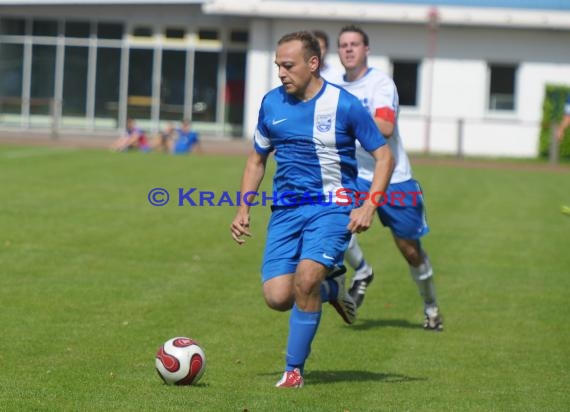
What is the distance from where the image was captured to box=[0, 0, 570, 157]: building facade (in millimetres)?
36562

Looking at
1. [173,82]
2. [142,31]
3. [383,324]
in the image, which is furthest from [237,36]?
[383,324]

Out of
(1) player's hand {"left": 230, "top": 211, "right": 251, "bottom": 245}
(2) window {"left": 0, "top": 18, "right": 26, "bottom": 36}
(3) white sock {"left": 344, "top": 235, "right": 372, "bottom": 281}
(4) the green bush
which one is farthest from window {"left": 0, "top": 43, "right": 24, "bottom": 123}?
(1) player's hand {"left": 230, "top": 211, "right": 251, "bottom": 245}

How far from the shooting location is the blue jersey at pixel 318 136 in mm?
7273

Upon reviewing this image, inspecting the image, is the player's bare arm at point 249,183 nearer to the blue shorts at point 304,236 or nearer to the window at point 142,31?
the blue shorts at point 304,236

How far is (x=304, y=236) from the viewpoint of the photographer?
7.24m

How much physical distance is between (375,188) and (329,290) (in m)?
0.88

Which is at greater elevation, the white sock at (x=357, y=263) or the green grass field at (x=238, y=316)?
the white sock at (x=357, y=263)

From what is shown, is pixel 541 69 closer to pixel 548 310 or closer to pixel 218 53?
pixel 218 53

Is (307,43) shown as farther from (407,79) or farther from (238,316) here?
(407,79)

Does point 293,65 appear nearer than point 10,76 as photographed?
Yes

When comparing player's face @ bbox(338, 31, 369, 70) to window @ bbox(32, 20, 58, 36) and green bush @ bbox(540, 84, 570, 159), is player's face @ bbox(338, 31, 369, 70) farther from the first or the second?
window @ bbox(32, 20, 58, 36)

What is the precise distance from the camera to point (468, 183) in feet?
82.2

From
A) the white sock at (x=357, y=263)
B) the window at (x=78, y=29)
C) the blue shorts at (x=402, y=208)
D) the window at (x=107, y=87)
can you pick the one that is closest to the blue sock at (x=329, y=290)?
the blue shorts at (x=402, y=208)

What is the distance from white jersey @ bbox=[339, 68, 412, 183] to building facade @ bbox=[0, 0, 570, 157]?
2514 cm
